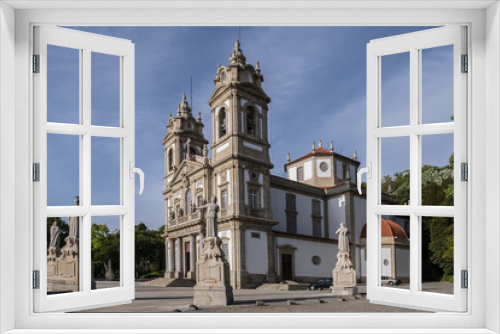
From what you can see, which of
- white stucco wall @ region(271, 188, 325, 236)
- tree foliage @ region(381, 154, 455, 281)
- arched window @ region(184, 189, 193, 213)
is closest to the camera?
tree foliage @ region(381, 154, 455, 281)

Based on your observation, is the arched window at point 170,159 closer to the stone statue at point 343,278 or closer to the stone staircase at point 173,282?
the stone staircase at point 173,282

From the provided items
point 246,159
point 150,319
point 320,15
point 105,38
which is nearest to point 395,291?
point 150,319

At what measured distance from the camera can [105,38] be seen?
2.09m

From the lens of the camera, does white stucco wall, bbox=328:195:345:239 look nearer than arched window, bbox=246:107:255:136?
No

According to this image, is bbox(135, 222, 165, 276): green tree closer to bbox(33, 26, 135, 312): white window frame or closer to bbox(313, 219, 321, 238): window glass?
bbox(313, 219, 321, 238): window glass

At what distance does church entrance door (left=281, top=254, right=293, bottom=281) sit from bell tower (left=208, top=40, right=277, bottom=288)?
0.47 m

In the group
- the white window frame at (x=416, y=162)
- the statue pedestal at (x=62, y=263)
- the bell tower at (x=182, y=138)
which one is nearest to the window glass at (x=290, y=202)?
the bell tower at (x=182, y=138)

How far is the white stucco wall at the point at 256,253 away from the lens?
12.8 meters

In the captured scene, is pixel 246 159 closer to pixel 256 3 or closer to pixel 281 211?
pixel 281 211

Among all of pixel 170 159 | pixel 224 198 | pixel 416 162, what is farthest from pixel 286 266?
pixel 416 162

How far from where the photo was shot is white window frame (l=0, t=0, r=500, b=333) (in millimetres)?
1896

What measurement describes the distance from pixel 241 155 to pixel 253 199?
137cm

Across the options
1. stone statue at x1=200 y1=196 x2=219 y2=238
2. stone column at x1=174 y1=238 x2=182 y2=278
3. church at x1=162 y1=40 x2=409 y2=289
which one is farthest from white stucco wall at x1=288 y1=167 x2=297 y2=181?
stone statue at x1=200 y1=196 x2=219 y2=238

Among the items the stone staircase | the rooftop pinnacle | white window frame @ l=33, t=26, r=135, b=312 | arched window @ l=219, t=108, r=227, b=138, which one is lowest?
the stone staircase
